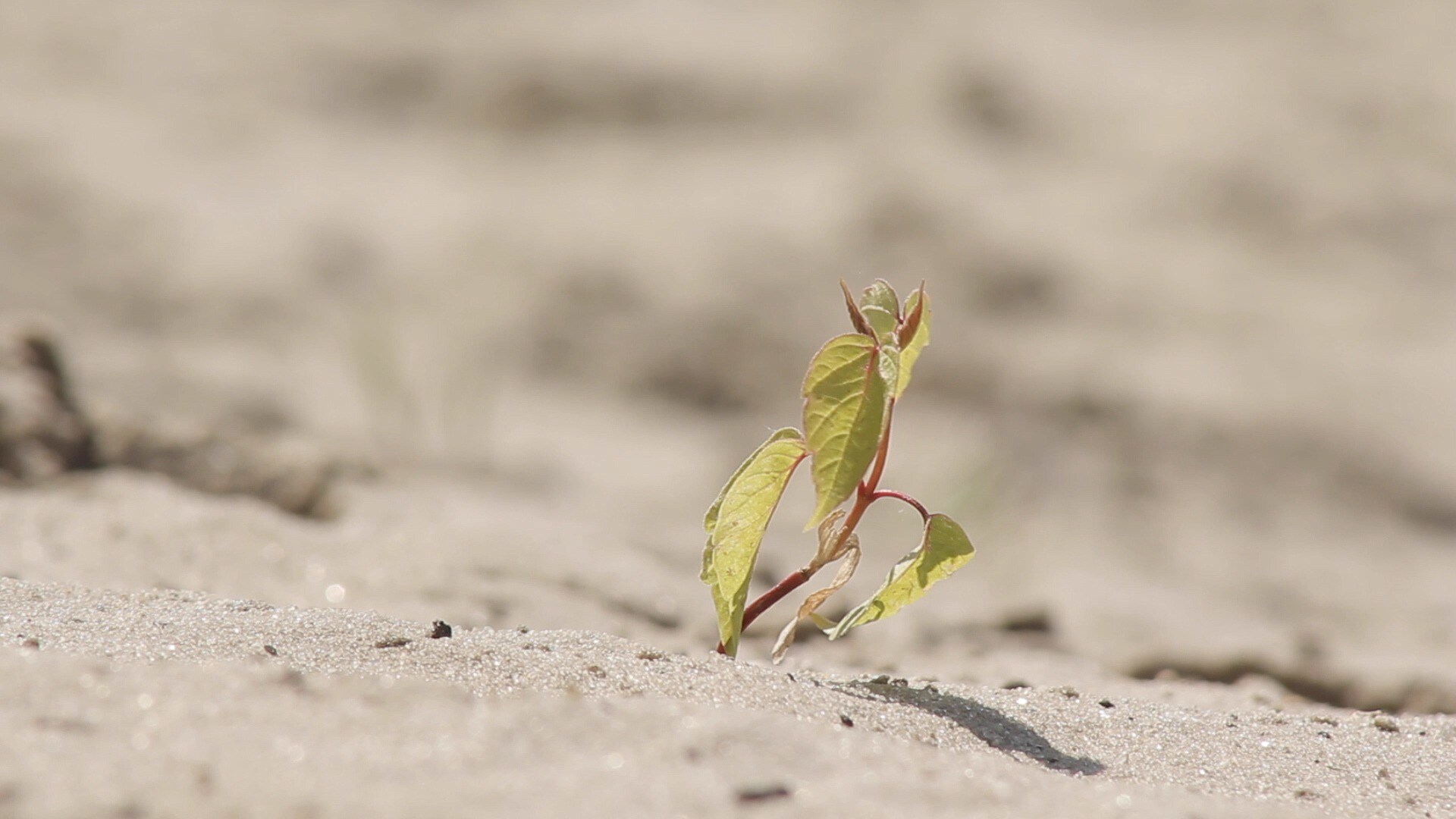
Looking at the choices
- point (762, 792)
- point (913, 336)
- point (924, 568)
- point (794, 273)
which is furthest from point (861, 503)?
point (794, 273)

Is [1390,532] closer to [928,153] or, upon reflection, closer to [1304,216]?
[1304,216]

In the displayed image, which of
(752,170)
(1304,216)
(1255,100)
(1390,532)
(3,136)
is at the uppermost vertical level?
(1255,100)

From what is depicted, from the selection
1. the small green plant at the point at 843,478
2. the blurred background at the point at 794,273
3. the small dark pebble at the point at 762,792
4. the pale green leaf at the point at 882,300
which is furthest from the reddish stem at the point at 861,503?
the blurred background at the point at 794,273

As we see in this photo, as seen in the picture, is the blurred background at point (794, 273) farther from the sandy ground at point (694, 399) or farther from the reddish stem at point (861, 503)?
the reddish stem at point (861, 503)

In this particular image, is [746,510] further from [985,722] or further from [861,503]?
[985,722]

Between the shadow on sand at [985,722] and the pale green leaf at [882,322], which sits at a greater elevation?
the pale green leaf at [882,322]

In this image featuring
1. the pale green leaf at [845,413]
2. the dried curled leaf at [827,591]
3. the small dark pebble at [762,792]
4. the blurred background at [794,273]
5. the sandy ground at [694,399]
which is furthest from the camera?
the blurred background at [794,273]

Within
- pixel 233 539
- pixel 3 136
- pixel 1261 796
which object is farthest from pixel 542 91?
pixel 1261 796
